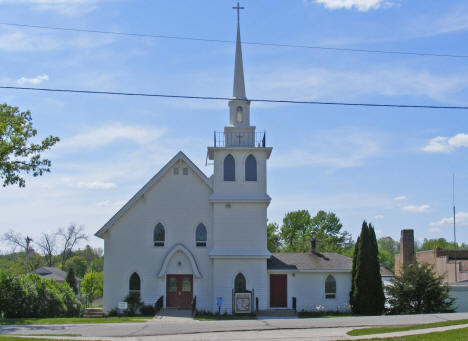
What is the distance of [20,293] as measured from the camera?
26.5m

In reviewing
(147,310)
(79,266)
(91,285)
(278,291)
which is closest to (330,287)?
(278,291)

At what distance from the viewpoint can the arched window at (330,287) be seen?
31.2 m

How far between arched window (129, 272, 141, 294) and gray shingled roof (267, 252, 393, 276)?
→ 7570 millimetres

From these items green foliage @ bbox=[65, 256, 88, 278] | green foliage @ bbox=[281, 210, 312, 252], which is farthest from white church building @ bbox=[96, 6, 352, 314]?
green foliage @ bbox=[65, 256, 88, 278]

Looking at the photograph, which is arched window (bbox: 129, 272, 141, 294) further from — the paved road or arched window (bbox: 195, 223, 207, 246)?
the paved road

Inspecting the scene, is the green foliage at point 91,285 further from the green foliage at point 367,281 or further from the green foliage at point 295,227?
the green foliage at point 367,281

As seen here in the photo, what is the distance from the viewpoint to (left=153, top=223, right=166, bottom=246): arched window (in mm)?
30375

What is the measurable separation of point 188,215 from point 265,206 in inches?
176

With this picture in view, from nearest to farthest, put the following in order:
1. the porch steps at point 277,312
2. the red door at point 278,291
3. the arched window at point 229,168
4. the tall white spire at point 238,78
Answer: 1. the porch steps at point 277,312
2. the red door at point 278,291
3. the arched window at point 229,168
4. the tall white spire at point 238,78

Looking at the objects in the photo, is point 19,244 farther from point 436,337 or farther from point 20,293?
point 436,337

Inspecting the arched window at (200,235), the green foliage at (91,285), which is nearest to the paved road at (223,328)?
the arched window at (200,235)

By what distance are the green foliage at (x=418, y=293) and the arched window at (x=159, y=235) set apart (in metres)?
12.9

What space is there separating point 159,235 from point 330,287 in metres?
10.6

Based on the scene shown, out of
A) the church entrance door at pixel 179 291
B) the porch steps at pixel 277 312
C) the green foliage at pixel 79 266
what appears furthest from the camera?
the green foliage at pixel 79 266
